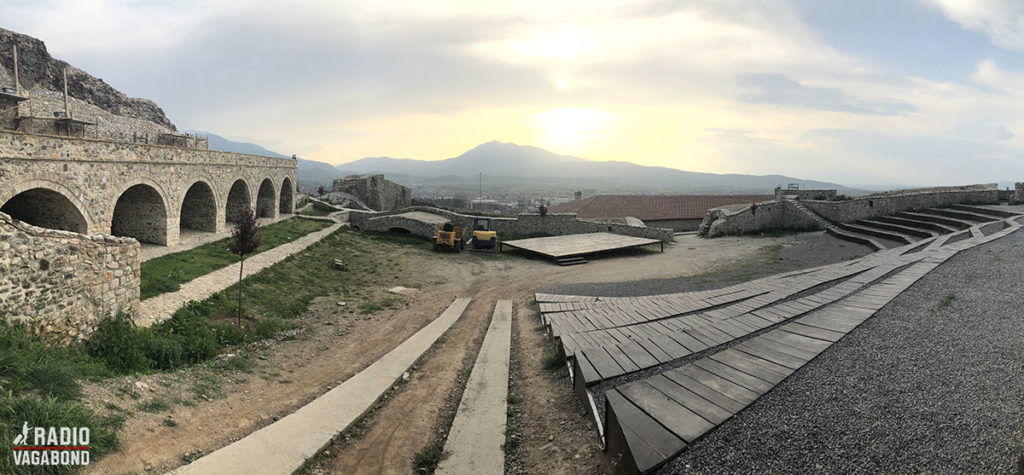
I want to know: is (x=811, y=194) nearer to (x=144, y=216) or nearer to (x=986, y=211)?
(x=986, y=211)

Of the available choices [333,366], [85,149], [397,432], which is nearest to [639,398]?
[397,432]

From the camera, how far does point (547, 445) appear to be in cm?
486

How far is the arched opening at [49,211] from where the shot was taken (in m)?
13.7

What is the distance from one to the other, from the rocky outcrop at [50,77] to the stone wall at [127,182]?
47.8ft

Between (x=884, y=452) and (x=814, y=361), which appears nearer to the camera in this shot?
(x=884, y=452)

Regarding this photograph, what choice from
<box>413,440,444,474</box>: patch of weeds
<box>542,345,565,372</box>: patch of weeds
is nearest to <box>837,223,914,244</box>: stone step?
<box>542,345,565,372</box>: patch of weeds

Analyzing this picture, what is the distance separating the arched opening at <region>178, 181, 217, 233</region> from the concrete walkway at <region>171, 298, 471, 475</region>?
59.0ft

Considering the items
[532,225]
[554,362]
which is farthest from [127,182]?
[532,225]

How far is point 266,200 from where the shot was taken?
29.6 m

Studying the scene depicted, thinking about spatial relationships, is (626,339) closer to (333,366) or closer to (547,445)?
(547,445)

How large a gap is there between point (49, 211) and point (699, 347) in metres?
18.5

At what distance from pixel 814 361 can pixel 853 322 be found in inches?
59.7

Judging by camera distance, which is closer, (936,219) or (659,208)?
(936,219)

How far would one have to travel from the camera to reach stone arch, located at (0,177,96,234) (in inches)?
459
